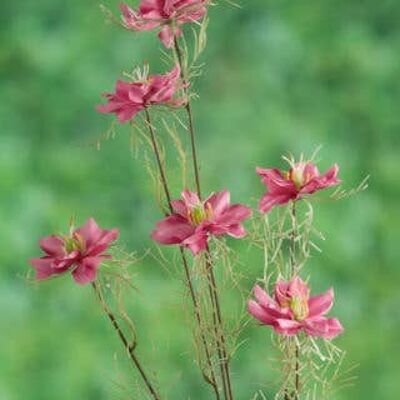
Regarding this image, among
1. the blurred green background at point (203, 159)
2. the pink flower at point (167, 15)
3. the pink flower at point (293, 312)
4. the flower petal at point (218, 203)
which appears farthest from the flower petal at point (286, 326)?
the blurred green background at point (203, 159)

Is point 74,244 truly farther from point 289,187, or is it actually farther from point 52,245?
point 289,187

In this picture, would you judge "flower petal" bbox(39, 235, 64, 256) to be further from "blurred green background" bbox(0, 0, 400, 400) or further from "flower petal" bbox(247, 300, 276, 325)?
"blurred green background" bbox(0, 0, 400, 400)

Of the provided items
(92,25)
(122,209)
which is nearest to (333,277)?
(122,209)

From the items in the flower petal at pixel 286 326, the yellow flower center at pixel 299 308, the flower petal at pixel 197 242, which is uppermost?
the flower petal at pixel 197 242

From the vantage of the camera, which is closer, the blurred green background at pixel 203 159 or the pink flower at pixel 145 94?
the pink flower at pixel 145 94

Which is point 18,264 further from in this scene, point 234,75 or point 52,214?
point 234,75

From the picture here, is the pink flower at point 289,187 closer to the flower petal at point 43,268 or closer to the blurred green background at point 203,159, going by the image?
the flower petal at point 43,268
